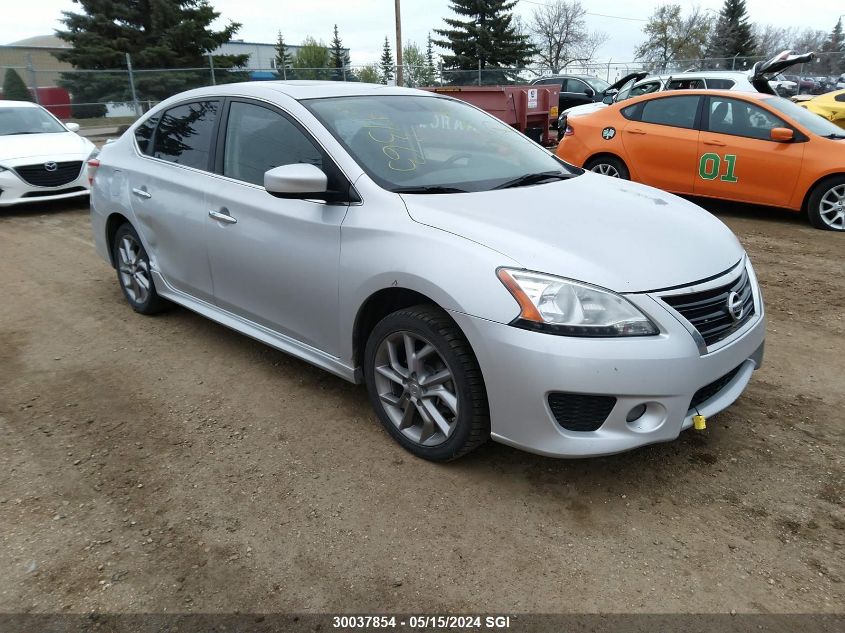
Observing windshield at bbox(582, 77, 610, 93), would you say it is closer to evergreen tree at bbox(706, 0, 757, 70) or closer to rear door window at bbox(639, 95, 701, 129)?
rear door window at bbox(639, 95, 701, 129)

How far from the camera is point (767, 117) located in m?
7.25

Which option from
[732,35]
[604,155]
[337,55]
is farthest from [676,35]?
[604,155]

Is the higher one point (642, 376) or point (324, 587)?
point (642, 376)

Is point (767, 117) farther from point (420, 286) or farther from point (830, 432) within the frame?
point (420, 286)

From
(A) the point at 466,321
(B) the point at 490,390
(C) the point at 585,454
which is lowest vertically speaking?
(C) the point at 585,454

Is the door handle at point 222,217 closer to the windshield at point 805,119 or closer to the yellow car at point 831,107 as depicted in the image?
the windshield at point 805,119

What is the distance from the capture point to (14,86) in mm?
21672

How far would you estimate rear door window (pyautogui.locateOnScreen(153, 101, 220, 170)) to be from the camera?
3.96 m

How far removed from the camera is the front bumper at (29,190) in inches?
339

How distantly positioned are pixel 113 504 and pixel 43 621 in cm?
63

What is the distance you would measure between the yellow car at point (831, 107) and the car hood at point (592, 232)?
9889 mm

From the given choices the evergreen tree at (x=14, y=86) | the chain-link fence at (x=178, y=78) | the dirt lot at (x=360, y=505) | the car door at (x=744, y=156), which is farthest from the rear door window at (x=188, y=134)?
the evergreen tree at (x=14, y=86)

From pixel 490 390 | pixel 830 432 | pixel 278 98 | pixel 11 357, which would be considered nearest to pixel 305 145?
pixel 278 98

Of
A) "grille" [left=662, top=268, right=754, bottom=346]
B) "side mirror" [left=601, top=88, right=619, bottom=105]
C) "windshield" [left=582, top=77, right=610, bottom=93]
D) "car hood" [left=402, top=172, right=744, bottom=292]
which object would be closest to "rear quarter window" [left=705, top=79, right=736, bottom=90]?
"side mirror" [left=601, top=88, right=619, bottom=105]
